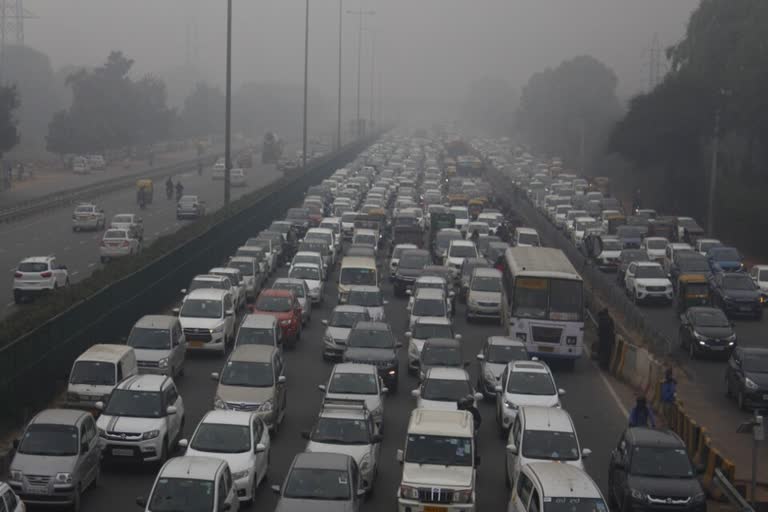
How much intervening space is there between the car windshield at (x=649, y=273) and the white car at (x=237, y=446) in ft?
85.4

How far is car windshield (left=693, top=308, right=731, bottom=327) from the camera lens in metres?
32.9

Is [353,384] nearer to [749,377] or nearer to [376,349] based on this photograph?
[376,349]

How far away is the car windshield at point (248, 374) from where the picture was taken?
22625 mm

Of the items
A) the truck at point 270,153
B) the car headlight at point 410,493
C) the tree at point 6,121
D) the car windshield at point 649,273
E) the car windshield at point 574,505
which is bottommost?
the truck at point 270,153

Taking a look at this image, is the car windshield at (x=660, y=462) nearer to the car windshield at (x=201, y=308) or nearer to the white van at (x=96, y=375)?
the white van at (x=96, y=375)

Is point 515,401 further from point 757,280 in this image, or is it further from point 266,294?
point 757,280

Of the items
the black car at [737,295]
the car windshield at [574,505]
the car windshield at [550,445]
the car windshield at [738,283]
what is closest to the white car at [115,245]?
the black car at [737,295]

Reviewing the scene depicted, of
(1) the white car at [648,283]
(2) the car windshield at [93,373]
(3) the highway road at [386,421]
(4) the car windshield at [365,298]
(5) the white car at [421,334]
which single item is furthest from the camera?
(1) the white car at [648,283]

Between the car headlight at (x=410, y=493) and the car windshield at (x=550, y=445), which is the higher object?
the car windshield at (x=550, y=445)

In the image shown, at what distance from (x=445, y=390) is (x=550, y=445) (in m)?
A: 4.49

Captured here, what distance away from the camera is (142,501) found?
15.7 meters

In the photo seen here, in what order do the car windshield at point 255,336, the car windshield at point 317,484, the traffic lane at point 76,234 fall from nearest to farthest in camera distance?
the car windshield at point 317,484 → the car windshield at point 255,336 → the traffic lane at point 76,234

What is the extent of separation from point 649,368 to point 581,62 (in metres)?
168

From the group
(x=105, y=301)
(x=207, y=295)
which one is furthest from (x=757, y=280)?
(x=105, y=301)
